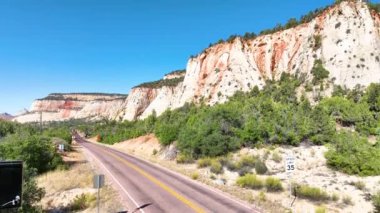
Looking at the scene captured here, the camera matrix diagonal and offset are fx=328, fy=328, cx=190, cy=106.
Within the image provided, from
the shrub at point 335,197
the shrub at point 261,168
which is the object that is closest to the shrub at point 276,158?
the shrub at point 261,168

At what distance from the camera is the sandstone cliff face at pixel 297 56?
50.1 meters

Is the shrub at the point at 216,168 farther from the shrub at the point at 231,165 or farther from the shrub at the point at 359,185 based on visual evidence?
the shrub at the point at 359,185

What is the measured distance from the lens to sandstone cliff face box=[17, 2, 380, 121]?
164ft

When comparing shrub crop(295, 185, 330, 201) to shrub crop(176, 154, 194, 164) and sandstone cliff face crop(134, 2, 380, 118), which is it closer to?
shrub crop(176, 154, 194, 164)

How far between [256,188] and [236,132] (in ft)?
46.0

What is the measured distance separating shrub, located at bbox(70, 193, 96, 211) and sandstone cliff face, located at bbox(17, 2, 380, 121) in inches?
1632

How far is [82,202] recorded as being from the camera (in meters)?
17.7

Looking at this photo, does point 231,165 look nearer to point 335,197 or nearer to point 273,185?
point 273,185

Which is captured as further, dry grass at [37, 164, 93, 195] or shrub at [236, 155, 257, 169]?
shrub at [236, 155, 257, 169]

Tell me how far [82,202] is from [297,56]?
4730cm

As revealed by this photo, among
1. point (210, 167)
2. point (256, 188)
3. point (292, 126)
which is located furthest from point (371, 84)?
point (256, 188)

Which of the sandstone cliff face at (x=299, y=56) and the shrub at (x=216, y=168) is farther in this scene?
the sandstone cliff face at (x=299, y=56)

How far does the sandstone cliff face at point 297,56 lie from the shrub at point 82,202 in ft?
136

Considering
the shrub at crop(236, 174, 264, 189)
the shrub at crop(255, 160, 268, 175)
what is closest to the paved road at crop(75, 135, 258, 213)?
the shrub at crop(236, 174, 264, 189)
